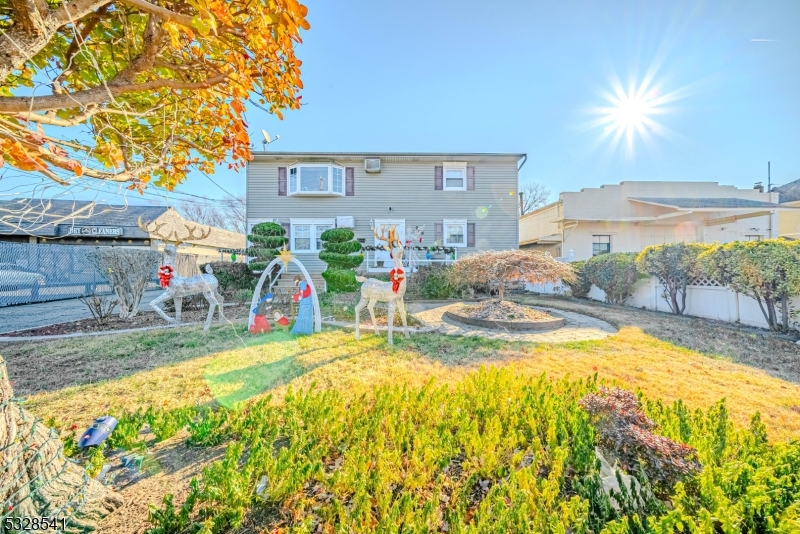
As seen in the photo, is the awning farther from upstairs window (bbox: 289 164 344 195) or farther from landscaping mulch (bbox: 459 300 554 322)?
upstairs window (bbox: 289 164 344 195)

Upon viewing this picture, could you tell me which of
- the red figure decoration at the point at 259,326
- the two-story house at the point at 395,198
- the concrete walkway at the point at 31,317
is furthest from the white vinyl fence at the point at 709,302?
the concrete walkway at the point at 31,317

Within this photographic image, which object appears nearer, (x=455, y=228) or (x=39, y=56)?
(x=39, y=56)

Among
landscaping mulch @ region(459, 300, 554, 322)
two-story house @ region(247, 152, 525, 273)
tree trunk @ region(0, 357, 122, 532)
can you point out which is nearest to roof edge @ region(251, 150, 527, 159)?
two-story house @ region(247, 152, 525, 273)

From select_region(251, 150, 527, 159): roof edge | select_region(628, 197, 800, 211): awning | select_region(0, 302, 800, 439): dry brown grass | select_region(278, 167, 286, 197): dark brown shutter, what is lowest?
select_region(0, 302, 800, 439): dry brown grass

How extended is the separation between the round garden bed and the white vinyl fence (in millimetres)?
4028

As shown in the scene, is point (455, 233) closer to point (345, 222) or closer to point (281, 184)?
point (345, 222)

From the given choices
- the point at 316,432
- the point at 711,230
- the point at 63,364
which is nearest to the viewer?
the point at 316,432

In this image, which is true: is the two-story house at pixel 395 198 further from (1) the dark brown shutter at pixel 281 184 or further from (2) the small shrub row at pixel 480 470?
(2) the small shrub row at pixel 480 470

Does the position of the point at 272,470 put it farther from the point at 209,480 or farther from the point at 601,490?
the point at 601,490

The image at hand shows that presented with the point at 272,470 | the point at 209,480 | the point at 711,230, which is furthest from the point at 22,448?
the point at 711,230

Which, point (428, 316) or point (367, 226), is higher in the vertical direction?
point (367, 226)

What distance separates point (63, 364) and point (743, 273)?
12.4 m

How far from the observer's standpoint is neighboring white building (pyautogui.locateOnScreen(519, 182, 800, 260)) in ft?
55.6

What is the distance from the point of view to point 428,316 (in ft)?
29.1
